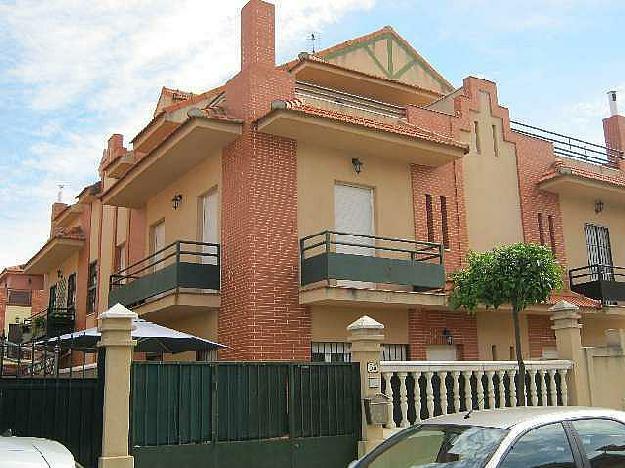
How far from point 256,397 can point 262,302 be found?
435cm

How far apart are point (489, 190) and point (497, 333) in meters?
3.74

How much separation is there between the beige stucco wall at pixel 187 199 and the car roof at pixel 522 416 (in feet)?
35.4

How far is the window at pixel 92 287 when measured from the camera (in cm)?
2339

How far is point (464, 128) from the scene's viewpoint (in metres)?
18.2

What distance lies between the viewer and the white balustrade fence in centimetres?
1096

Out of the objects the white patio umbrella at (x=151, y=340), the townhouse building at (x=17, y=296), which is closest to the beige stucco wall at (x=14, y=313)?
the townhouse building at (x=17, y=296)

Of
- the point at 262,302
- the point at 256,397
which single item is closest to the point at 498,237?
the point at 262,302

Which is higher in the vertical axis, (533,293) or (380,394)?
(533,293)

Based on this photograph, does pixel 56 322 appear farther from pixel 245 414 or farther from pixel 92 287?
pixel 245 414

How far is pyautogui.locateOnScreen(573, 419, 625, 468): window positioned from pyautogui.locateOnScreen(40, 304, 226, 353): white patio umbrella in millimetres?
7677

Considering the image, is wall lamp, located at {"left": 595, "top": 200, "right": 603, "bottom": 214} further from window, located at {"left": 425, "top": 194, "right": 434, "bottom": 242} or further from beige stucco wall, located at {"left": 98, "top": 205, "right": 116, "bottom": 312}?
beige stucco wall, located at {"left": 98, "top": 205, "right": 116, "bottom": 312}

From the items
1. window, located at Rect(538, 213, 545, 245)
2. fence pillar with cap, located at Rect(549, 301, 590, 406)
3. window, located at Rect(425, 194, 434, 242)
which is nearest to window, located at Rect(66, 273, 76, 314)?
window, located at Rect(425, 194, 434, 242)

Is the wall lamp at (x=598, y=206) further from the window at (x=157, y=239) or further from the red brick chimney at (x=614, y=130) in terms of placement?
the window at (x=157, y=239)

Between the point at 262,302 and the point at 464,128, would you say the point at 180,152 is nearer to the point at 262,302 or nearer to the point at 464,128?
the point at 262,302
